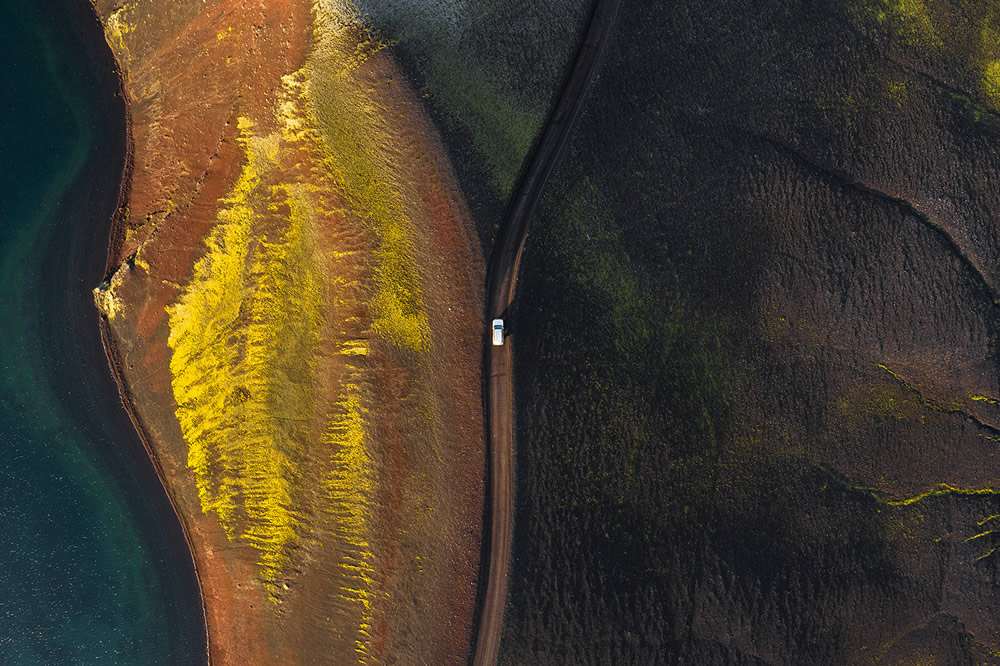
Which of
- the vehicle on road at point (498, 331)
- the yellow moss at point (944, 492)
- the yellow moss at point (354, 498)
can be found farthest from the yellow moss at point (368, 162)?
the yellow moss at point (944, 492)

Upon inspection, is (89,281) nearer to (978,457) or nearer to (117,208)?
(117,208)

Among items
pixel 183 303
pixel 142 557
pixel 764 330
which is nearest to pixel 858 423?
pixel 764 330

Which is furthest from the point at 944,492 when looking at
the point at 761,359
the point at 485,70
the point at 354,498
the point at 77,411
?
the point at 77,411

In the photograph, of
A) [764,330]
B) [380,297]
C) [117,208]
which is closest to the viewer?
[380,297]

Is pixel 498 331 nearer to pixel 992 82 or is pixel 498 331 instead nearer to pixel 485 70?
pixel 485 70

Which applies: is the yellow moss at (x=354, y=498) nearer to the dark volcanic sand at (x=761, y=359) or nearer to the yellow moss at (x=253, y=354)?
the yellow moss at (x=253, y=354)

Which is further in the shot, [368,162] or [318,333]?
[318,333]
